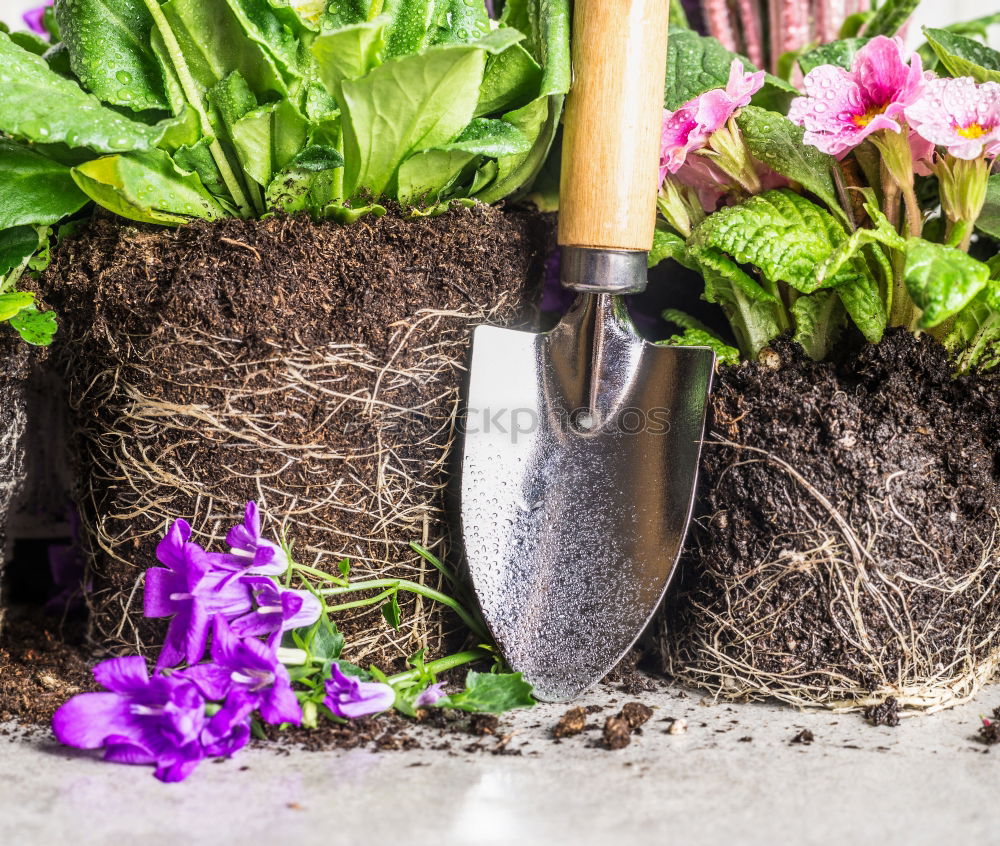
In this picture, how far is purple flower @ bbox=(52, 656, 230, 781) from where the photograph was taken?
2.68ft

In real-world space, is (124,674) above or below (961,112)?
below

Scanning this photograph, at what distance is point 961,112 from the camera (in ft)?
3.01

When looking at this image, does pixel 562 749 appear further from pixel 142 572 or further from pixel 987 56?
pixel 987 56

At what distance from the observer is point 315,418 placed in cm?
98

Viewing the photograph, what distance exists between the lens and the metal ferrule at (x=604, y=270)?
3.27 ft

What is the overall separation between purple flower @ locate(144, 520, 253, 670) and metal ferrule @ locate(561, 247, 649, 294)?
45cm

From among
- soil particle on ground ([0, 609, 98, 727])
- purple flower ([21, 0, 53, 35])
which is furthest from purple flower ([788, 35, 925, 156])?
purple flower ([21, 0, 53, 35])

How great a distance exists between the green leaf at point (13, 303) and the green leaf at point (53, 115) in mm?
154

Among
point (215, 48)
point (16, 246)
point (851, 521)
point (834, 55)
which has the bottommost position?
point (851, 521)

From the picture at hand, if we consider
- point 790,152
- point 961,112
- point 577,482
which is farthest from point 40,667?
point 961,112

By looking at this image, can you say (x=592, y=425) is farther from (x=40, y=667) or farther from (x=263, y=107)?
(x=40, y=667)

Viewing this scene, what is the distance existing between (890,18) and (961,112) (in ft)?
1.54

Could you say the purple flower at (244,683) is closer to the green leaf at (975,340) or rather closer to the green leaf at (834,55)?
the green leaf at (975,340)

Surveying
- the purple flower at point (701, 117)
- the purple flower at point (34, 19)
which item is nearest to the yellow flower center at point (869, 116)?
the purple flower at point (701, 117)
